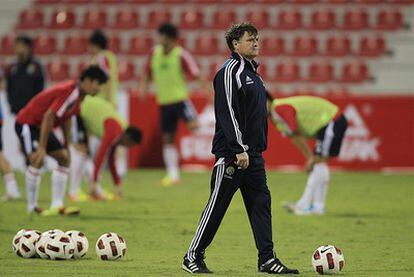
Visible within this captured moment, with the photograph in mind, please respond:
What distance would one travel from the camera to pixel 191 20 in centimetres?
2608

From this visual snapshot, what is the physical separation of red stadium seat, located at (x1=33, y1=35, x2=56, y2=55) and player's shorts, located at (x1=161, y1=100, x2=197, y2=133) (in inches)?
320

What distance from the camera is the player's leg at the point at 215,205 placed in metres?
8.35

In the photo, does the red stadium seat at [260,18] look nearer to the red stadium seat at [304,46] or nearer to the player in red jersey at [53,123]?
the red stadium seat at [304,46]

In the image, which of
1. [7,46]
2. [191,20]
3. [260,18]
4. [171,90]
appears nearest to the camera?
[171,90]

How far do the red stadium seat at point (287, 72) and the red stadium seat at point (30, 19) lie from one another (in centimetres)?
670

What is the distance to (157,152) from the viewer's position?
71.5 ft

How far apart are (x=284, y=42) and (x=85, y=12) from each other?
215 inches

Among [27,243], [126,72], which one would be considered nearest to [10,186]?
[27,243]

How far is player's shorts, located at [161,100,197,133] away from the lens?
18.9 metres

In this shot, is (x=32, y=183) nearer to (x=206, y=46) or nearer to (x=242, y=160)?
(x=242, y=160)

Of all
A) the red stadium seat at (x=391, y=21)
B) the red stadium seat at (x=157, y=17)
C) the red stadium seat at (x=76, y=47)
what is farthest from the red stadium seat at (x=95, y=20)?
the red stadium seat at (x=391, y=21)

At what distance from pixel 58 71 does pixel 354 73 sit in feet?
24.2

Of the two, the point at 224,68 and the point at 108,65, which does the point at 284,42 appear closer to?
the point at 108,65

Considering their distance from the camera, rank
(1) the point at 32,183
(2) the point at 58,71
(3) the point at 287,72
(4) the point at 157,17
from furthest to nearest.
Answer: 1. (4) the point at 157,17
2. (2) the point at 58,71
3. (3) the point at 287,72
4. (1) the point at 32,183
